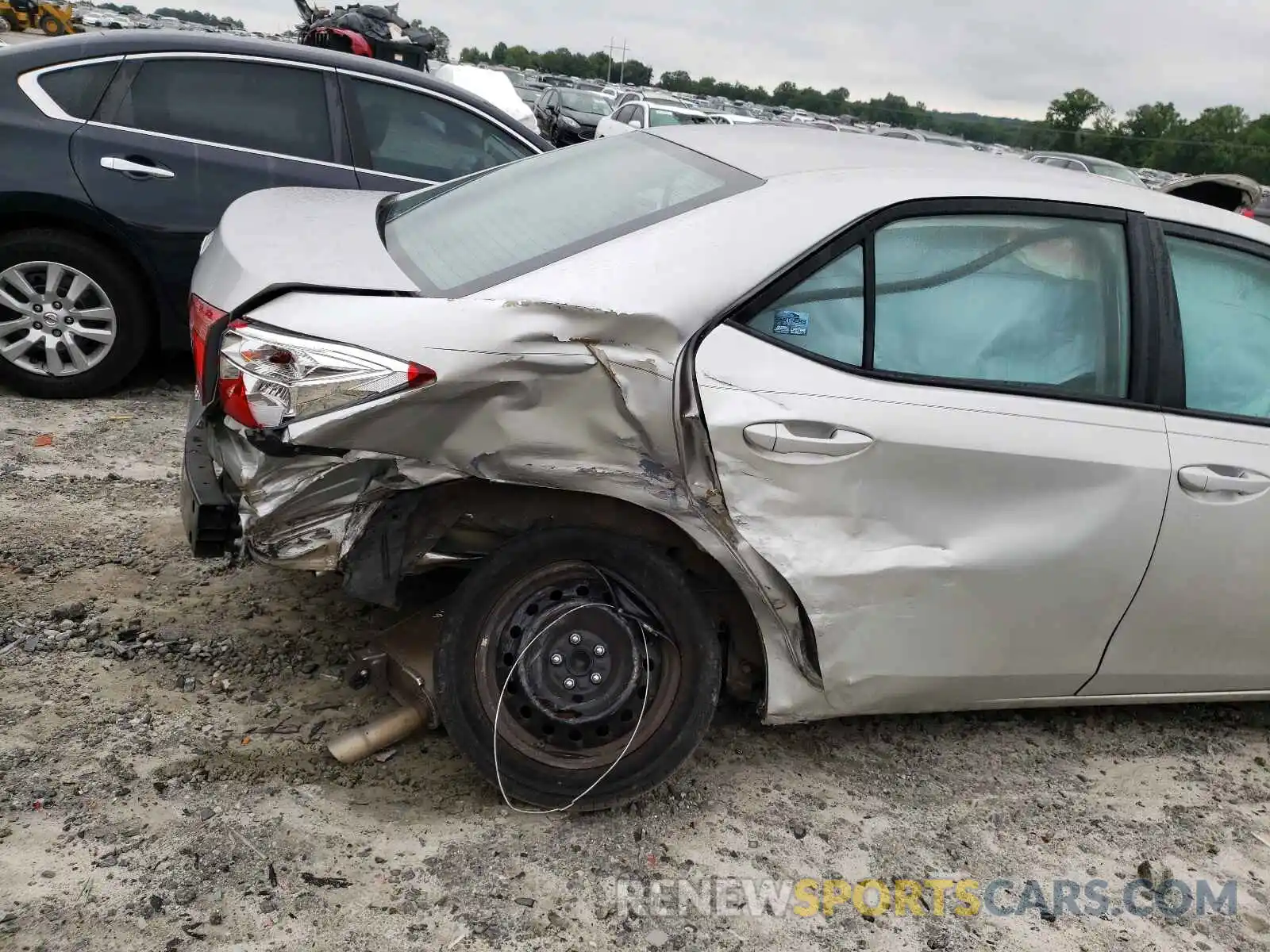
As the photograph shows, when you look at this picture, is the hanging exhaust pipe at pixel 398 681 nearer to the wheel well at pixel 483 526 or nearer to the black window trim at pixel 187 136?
the wheel well at pixel 483 526

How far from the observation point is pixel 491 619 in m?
2.67

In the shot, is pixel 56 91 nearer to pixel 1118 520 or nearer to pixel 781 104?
pixel 1118 520

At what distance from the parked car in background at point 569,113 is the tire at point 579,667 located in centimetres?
1980

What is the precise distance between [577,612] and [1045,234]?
5.21 feet

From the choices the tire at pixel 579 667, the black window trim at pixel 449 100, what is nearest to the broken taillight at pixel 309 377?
the tire at pixel 579 667

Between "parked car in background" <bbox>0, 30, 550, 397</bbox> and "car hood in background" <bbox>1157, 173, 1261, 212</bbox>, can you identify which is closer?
"parked car in background" <bbox>0, 30, 550, 397</bbox>

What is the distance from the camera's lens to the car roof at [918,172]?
2.80m

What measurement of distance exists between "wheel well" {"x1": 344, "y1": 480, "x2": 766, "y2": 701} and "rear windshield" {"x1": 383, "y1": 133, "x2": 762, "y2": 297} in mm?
500

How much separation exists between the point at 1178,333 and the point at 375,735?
7.88 feet

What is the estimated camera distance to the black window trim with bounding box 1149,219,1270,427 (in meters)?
2.94

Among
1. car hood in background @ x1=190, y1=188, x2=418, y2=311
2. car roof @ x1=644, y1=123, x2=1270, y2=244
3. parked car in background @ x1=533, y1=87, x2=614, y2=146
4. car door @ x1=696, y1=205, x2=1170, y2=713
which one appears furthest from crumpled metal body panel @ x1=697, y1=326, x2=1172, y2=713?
parked car in background @ x1=533, y1=87, x2=614, y2=146

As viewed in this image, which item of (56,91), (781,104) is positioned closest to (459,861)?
(56,91)

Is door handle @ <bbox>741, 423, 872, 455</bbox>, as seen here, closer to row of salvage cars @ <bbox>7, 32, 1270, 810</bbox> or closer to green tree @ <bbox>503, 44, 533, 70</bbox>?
row of salvage cars @ <bbox>7, 32, 1270, 810</bbox>

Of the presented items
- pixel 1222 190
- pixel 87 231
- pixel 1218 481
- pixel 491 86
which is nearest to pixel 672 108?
pixel 491 86
